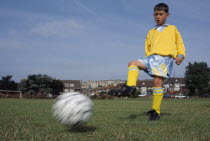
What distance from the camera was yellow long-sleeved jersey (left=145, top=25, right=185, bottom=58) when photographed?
17.1 ft

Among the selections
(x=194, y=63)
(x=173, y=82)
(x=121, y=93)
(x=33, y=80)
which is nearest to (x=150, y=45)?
(x=121, y=93)

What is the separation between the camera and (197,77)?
72.2 metres

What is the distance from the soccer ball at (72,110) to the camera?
3.39m

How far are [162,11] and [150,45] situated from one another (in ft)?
2.59

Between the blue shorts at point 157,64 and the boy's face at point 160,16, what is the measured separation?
0.86 meters

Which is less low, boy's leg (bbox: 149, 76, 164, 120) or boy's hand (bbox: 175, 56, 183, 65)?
boy's hand (bbox: 175, 56, 183, 65)

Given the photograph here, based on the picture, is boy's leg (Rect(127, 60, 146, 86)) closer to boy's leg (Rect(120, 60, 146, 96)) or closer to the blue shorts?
boy's leg (Rect(120, 60, 146, 96))

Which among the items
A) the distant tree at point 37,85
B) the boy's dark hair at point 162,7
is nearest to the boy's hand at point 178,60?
the boy's dark hair at point 162,7

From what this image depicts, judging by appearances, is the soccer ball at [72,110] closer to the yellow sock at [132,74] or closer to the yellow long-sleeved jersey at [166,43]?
the yellow sock at [132,74]

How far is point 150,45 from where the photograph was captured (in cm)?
568

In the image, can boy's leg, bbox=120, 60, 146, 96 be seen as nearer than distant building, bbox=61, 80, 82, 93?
Yes

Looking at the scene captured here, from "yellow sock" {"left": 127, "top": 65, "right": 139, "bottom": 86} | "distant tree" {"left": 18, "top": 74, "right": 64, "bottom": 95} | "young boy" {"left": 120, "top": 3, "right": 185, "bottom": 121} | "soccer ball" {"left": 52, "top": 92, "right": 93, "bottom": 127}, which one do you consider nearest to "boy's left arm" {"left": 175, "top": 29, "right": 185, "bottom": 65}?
"young boy" {"left": 120, "top": 3, "right": 185, "bottom": 121}

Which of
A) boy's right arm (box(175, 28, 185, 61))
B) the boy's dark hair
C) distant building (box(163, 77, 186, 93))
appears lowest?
distant building (box(163, 77, 186, 93))

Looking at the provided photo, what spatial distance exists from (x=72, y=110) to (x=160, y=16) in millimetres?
3121
